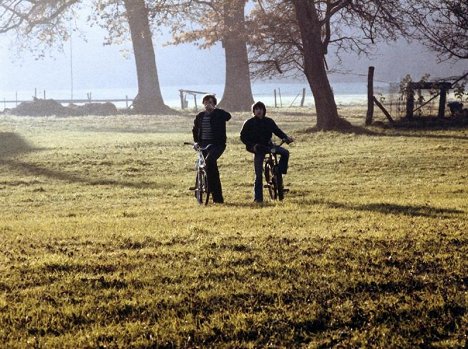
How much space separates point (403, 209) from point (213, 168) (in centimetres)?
397

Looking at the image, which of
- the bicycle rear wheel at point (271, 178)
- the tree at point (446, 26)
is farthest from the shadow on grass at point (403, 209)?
the tree at point (446, 26)

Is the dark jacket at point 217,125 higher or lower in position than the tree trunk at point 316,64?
lower

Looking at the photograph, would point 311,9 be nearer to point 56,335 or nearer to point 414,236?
point 414,236

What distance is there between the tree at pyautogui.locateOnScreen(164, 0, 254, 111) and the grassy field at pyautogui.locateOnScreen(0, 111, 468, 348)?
2231 centimetres

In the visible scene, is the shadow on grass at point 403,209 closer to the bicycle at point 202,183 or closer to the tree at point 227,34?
the bicycle at point 202,183

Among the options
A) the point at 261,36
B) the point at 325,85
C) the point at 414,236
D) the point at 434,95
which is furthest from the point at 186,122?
the point at 414,236

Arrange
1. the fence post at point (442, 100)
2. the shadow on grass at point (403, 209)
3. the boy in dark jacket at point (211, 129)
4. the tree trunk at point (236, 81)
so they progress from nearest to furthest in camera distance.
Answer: the shadow on grass at point (403, 209), the boy in dark jacket at point (211, 129), the fence post at point (442, 100), the tree trunk at point (236, 81)

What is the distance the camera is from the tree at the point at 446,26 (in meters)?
23.5

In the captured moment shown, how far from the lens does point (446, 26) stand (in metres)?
30.2

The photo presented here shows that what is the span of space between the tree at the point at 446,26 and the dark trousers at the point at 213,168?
10.6 m

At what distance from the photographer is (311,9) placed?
1248 inches

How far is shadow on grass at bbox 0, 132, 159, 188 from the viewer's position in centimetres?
2049

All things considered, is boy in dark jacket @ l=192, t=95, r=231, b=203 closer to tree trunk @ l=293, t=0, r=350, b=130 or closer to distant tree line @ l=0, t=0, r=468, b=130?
distant tree line @ l=0, t=0, r=468, b=130

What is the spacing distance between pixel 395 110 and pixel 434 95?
2044mm
